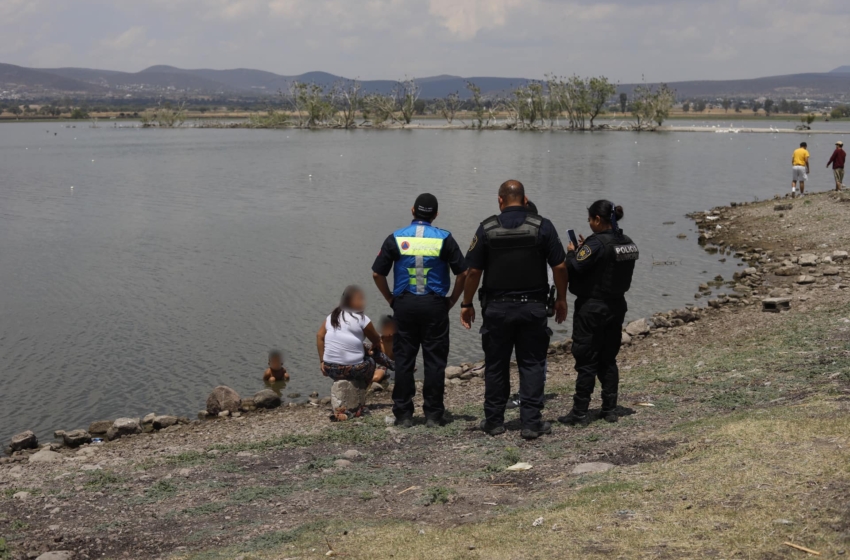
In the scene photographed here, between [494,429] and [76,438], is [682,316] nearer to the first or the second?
[494,429]

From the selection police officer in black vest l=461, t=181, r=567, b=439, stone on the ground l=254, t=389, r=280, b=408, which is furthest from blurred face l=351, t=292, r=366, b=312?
stone on the ground l=254, t=389, r=280, b=408

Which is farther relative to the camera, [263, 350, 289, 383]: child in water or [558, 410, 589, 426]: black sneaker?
[263, 350, 289, 383]: child in water

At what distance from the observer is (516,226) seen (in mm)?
8781

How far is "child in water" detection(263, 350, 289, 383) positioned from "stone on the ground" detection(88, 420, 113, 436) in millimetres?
2957

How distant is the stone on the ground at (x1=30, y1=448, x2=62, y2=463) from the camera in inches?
421

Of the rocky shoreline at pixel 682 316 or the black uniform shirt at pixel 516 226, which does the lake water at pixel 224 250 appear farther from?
the black uniform shirt at pixel 516 226

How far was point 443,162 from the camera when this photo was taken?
6950 cm

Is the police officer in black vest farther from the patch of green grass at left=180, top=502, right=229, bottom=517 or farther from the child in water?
the child in water

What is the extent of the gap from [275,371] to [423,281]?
6.48 metres

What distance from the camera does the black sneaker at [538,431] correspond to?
9078 millimetres

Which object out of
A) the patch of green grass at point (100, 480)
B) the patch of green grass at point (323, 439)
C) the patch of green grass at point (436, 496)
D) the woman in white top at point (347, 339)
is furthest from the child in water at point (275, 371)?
the patch of green grass at point (436, 496)

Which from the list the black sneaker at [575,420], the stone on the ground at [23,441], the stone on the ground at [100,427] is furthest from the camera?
the stone on the ground at [100,427]

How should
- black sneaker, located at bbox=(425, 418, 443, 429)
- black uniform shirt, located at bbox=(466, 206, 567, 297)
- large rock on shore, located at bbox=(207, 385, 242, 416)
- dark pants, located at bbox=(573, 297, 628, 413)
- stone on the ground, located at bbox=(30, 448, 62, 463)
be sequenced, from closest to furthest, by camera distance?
1. black uniform shirt, located at bbox=(466, 206, 567, 297)
2. dark pants, located at bbox=(573, 297, 628, 413)
3. black sneaker, located at bbox=(425, 418, 443, 429)
4. stone on the ground, located at bbox=(30, 448, 62, 463)
5. large rock on shore, located at bbox=(207, 385, 242, 416)

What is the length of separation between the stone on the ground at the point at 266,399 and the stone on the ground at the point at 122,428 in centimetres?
177
